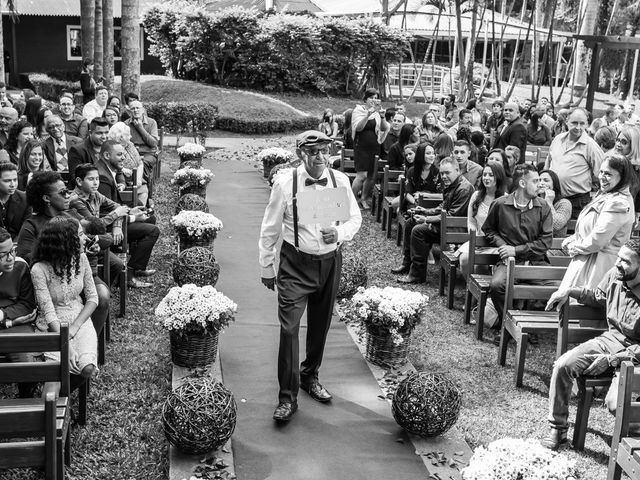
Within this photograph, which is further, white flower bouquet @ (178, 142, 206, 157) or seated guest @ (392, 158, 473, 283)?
white flower bouquet @ (178, 142, 206, 157)

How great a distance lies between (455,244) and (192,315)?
433 centimetres

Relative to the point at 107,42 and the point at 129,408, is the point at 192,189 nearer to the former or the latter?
the point at 129,408

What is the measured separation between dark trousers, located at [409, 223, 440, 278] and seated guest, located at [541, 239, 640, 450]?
3.86 m

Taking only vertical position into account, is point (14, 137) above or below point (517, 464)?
above

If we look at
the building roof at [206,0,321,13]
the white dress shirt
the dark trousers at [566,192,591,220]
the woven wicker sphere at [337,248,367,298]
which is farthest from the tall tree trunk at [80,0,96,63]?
the white dress shirt

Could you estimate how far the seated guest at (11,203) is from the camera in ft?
24.8

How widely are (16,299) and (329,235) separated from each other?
2366 millimetres

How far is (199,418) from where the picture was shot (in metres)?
5.40

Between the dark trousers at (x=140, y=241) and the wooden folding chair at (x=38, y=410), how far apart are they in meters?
4.13

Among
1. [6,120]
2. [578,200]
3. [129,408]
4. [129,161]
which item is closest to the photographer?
[129,408]

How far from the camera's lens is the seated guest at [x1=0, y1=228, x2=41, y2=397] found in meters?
5.83

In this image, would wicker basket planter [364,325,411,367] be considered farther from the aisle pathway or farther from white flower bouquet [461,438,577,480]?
white flower bouquet [461,438,577,480]

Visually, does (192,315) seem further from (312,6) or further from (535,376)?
(312,6)

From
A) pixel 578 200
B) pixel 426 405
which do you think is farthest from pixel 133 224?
pixel 578 200
